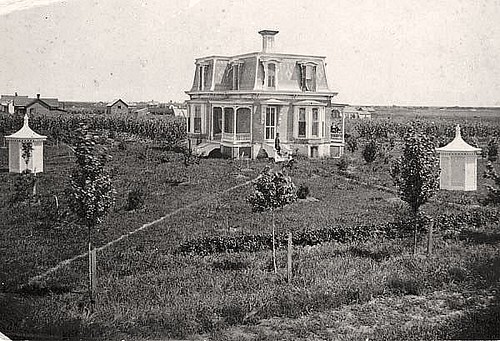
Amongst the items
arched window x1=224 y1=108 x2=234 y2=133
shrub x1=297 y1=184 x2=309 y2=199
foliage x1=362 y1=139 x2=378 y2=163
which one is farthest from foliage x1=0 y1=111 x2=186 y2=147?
foliage x1=362 y1=139 x2=378 y2=163

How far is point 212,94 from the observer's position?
10094 mm

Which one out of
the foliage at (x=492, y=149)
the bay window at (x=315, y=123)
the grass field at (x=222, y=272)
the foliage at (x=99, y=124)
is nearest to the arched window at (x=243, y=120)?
the bay window at (x=315, y=123)

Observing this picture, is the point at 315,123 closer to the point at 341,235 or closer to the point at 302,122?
the point at 302,122

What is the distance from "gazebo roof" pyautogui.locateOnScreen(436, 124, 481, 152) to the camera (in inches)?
339

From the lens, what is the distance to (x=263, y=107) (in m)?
12.0

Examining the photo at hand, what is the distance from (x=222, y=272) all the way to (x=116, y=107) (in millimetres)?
2675

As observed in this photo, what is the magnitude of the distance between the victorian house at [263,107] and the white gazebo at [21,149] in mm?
2162

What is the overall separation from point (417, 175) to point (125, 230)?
387 centimetres

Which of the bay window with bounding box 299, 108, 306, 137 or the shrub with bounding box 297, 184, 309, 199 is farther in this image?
the bay window with bounding box 299, 108, 306, 137

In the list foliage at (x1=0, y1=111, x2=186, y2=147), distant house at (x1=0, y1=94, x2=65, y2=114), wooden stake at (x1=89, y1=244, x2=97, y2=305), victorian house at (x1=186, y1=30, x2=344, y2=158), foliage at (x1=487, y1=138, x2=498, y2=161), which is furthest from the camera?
victorian house at (x1=186, y1=30, x2=344, y2=158)

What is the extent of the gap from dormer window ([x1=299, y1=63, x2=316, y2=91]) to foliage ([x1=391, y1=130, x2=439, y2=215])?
6.81 ft

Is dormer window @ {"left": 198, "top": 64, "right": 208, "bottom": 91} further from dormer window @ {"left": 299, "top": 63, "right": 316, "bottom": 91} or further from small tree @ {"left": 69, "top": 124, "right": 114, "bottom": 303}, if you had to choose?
small tree @ {"left": 69, "top": 124, "right": 114, "bottom": 303}

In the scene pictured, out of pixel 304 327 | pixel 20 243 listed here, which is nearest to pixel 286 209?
pixel 304 327

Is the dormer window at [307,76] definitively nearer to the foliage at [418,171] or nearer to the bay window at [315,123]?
the bay window at [315,123]
